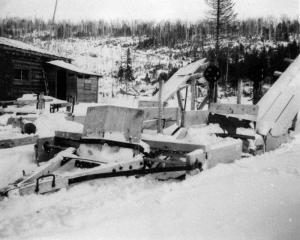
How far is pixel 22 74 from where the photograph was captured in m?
20.7

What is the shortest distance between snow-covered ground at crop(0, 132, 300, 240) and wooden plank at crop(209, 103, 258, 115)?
315 centimetres

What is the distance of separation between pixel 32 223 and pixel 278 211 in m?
2.04

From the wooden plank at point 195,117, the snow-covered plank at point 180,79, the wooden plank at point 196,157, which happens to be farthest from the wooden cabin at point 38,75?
the wooden plank at point 196,157

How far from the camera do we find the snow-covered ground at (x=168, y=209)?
232 cm

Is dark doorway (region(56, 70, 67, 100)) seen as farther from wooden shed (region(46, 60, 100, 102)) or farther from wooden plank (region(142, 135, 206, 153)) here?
wooden plank (region(142, 135, 206, 153))

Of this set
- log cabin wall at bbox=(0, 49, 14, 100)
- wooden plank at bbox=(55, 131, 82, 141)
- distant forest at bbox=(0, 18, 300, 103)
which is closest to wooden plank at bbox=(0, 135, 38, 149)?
wooden plank at bbox=(55, 131, 82, 141)

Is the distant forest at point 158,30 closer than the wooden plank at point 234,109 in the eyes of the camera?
No

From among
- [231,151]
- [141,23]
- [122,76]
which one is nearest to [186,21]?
[141,23]

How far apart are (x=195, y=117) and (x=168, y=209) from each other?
15.9 ft

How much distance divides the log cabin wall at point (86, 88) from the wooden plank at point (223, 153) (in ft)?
64.9

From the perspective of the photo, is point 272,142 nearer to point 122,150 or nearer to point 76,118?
point 122,150

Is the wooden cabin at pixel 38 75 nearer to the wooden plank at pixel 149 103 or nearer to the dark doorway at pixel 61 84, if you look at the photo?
the dark doorway at pixel 61 84

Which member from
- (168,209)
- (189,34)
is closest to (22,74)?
(168,209)

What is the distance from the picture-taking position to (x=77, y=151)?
4.55m
